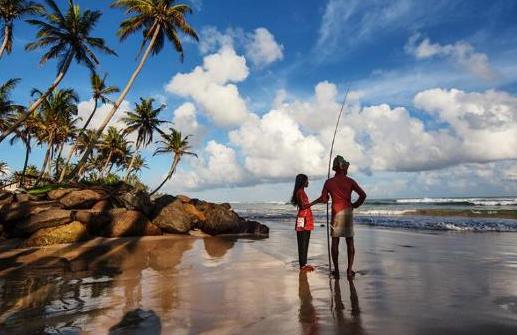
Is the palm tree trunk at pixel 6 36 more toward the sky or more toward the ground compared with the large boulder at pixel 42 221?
more toward the sky

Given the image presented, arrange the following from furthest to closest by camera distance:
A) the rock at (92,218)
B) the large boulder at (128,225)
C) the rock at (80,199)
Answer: the rock at (80,199) → the large boulder at (128,225) → the rock at (92,218)

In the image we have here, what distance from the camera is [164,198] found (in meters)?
19.7

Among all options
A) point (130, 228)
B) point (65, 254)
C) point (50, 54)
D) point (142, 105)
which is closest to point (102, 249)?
point (65, 254)

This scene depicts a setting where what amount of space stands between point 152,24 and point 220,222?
17692 millimetres

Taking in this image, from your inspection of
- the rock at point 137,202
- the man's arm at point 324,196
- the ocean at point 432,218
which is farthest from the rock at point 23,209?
the ocean at point 432,218

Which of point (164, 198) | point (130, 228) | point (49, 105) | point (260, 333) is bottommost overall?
point (260, 333)

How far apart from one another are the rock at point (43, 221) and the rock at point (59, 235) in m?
0.45

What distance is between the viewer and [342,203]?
7246 millimetres

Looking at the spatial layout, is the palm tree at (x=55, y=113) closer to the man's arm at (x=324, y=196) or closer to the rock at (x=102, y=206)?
the rock at (x=102, y=206)

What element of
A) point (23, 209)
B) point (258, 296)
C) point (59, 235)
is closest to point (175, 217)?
Result: point (59, 235)

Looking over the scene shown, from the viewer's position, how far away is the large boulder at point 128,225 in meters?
16.2

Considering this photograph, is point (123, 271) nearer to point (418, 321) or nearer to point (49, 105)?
point (418, 321)

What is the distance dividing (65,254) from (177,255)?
304 cm

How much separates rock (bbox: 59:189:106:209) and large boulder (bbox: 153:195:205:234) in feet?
9.09
